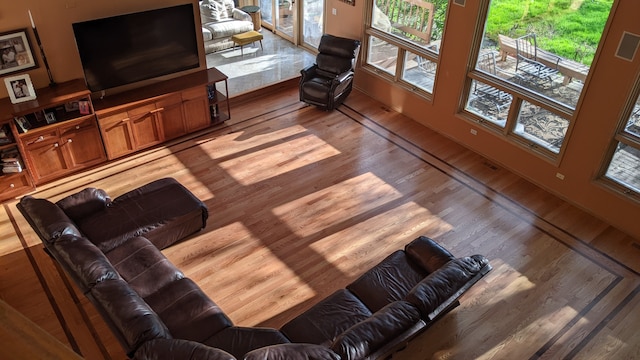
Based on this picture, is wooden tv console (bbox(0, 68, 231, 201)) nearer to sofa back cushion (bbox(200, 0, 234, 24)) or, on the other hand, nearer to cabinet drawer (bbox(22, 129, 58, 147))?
cabinet drawer (bbox(22, 129, 58, 147))

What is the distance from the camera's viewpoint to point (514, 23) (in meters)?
6.30

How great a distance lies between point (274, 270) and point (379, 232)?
1.29 metres

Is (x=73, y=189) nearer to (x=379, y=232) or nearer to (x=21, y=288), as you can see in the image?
(x=21, y=288)

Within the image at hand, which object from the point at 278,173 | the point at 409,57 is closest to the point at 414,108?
the point at 409,57

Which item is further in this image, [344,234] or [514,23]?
[514,23]

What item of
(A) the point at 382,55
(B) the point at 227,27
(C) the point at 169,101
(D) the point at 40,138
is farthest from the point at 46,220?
(B) the point at 227,27

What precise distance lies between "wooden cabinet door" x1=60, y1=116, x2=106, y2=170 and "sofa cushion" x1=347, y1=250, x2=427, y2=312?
3.90 meters

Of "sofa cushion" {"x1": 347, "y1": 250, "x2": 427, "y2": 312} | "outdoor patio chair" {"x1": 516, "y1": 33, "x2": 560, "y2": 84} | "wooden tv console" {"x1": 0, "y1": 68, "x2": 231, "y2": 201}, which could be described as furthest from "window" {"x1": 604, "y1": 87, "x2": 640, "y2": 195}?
"wooden tv console" {"x1": 0, "y1": 68, "x2": 231, "y2": 201}

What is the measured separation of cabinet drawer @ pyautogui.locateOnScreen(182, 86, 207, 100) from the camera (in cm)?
701

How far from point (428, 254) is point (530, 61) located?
122 inches

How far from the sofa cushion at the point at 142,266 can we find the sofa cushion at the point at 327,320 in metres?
1.21

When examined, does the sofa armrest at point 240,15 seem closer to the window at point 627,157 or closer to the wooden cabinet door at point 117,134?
the wooden cabinet door at point 117,134

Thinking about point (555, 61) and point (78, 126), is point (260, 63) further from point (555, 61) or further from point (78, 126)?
point (555, 61)

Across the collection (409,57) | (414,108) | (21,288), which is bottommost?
(21,288)
